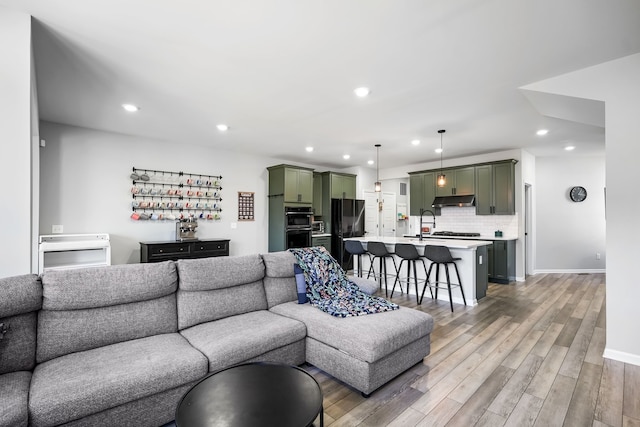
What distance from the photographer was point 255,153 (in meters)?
6.32

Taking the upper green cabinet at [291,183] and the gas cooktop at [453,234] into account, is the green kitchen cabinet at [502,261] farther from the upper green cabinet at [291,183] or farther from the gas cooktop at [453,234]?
the upper green cabinet at [291,183]

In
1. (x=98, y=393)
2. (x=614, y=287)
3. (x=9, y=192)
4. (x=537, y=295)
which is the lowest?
(x=537, y=295)

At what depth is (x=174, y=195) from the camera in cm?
532

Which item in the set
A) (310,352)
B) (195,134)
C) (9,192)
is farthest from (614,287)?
(195,134)

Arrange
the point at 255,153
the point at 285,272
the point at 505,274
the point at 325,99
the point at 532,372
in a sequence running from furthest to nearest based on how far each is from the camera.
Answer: the point at 255,153 → the point at 505,274 → the point at 325,99 → the point at 285,272 → the point at 532,372

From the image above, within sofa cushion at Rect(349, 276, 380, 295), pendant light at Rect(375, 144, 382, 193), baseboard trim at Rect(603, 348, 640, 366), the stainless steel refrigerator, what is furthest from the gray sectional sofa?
the stainless steel refrigerator

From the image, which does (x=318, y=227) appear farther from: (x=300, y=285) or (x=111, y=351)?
(x=111, y=351)

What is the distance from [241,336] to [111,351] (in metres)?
0.80

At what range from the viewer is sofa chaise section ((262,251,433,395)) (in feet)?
7.02

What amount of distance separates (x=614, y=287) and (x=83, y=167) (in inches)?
256

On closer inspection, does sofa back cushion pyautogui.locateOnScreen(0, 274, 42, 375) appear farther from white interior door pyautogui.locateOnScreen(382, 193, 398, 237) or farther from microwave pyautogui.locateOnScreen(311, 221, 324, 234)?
white interior door pyautogui.locateOnScreen(382, 193, 398, 237)

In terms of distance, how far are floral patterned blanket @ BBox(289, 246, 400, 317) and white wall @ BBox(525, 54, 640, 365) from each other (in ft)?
6.42

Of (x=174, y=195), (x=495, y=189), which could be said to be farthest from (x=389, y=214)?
(x=174, y=195)

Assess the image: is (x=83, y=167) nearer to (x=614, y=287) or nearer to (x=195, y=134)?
(x=195, y=134)
